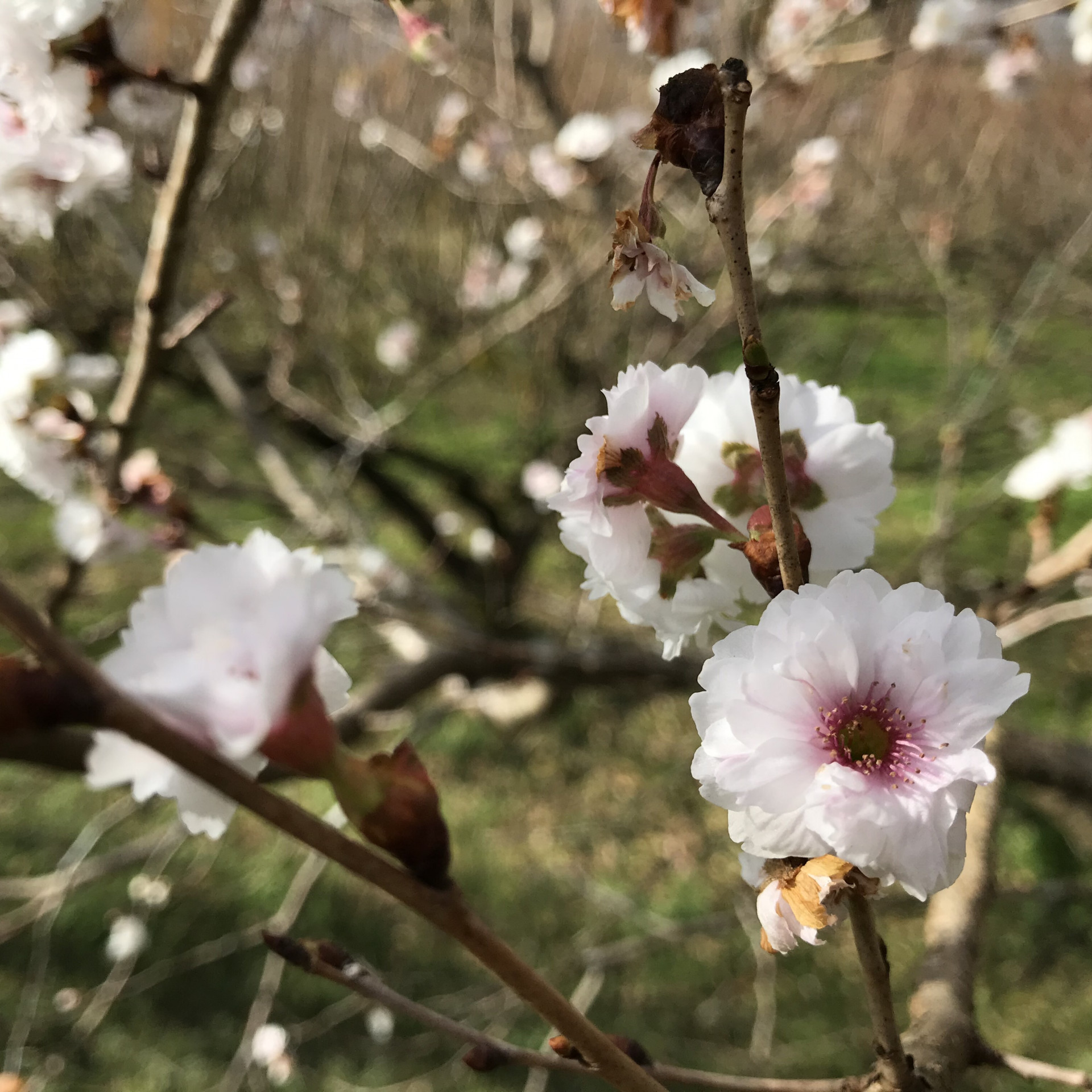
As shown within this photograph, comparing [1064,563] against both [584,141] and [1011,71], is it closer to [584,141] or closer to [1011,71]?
[584,141]

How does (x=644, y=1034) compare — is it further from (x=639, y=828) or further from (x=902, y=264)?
(x=902, y=264)

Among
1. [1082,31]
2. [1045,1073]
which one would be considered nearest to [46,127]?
[1045,1073]

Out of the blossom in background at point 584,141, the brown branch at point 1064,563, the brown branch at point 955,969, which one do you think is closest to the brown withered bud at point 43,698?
the brown branch at point 955,969

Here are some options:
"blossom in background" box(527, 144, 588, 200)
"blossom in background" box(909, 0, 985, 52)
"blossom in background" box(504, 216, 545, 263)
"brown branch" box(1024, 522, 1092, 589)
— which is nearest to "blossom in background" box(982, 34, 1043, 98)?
"blossom in background" box(909, 0, 985, 52)

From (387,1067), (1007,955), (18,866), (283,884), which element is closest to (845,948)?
(1007,955)

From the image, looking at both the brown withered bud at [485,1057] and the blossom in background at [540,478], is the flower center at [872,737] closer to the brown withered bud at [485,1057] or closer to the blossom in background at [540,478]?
the brown withered bud at [485,1057]
